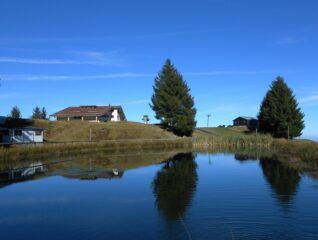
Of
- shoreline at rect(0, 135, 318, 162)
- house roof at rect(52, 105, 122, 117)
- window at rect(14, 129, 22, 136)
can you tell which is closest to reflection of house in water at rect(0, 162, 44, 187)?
shoreline at rect(0, 135, 318, 162)

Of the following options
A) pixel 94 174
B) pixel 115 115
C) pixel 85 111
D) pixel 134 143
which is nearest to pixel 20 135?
pixel 134 143

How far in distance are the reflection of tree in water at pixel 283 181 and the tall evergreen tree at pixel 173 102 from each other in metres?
52.4

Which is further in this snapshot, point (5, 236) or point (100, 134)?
point (100, 134)

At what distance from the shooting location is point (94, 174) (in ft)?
107

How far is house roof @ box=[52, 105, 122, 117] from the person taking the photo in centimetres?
11122

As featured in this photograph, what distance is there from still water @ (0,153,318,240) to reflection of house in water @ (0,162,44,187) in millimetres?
73

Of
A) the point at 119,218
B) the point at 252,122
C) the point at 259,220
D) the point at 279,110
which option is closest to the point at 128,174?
the point at 119,218

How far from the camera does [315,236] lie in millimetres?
13375

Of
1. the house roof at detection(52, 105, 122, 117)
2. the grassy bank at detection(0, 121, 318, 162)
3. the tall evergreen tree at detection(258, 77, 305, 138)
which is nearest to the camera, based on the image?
the grassy bank at detection(0, 121, 318, 162)

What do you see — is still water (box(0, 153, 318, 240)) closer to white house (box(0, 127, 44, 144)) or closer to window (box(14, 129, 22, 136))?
white house (box(0, 127, 44, 144))

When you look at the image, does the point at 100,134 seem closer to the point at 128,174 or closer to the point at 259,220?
the point at 128,174

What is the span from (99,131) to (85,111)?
25.9 meters

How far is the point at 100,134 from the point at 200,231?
75.4m

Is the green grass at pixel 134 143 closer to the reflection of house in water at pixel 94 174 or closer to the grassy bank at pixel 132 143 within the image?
the grassy bank at pixel 132 143
